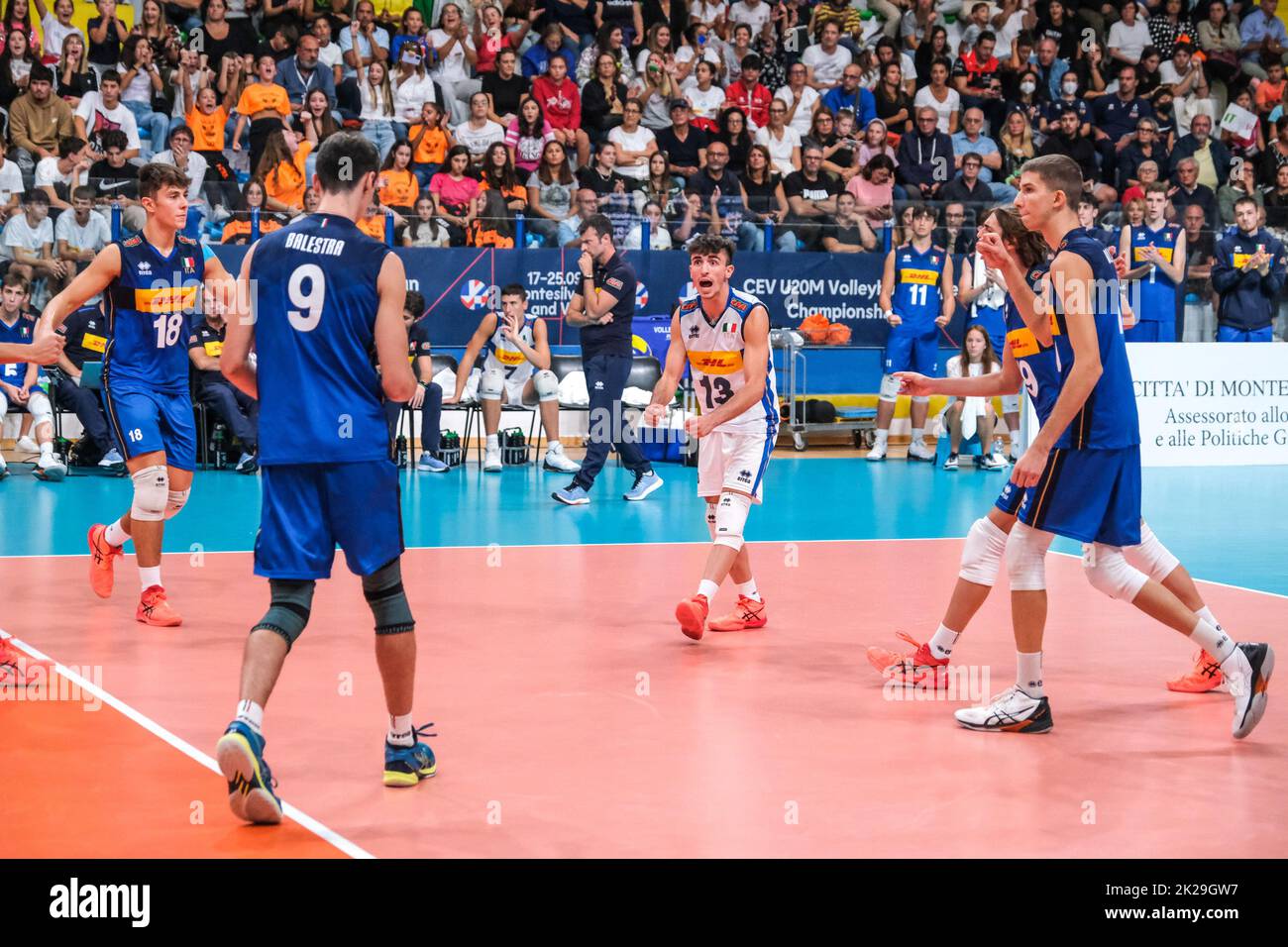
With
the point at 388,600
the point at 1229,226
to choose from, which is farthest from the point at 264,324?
the point at 1229,226

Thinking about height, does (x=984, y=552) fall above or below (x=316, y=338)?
below

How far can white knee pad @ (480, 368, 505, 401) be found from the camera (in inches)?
607

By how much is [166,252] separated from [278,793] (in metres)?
3.88

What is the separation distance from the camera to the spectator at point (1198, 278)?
16.5 m

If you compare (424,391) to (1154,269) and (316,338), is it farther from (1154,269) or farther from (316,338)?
(316,338)

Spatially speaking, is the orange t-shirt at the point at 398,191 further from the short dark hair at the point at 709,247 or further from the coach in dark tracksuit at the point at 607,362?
the short dark hair at the point at 709,247

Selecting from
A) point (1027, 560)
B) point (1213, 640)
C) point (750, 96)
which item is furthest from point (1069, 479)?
point (750, 96)

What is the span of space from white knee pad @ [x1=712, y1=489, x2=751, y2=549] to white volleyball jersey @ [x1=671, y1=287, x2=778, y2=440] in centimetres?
41

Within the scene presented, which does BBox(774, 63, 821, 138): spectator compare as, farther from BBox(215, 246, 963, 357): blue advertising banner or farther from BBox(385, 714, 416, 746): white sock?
BBox(385, 714, 416, 746): white sock

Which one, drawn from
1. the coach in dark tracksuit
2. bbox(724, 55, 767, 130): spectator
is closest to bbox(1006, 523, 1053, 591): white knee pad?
the coach in dark tracksuit

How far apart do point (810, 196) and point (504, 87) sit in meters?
4.32

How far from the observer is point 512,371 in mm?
15695

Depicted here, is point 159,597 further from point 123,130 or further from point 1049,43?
point 1049,43

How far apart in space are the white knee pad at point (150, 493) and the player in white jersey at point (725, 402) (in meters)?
2.58
